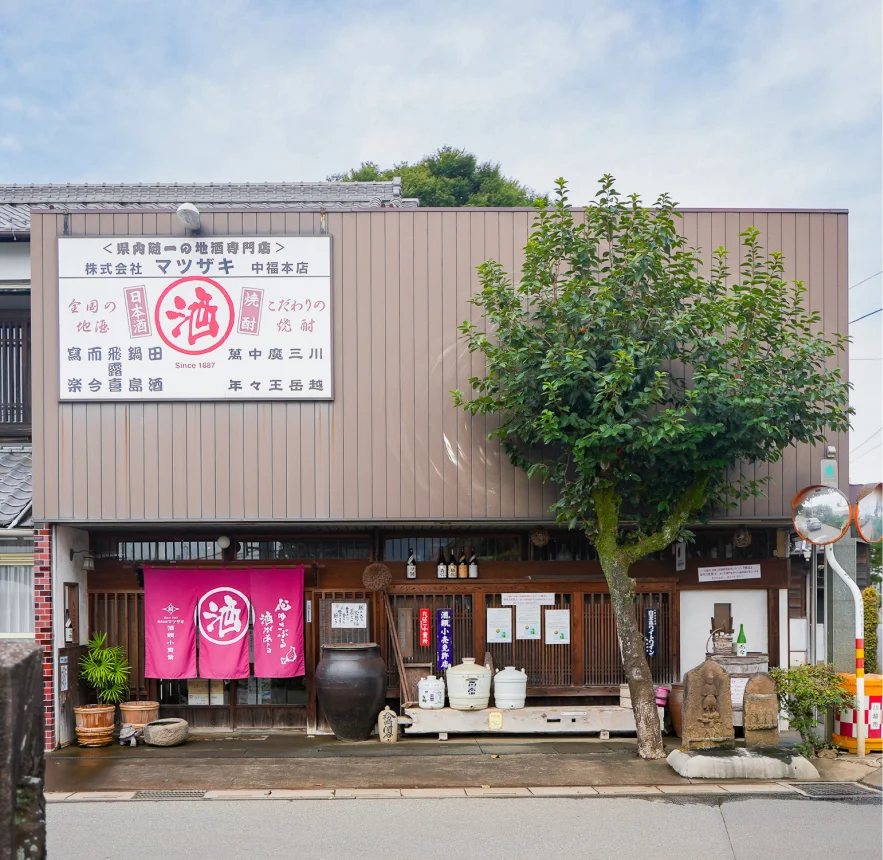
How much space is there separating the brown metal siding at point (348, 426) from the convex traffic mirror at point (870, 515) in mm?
1179

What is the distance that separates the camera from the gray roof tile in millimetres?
12961

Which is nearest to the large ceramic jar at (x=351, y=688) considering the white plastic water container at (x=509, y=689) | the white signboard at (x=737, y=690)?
the white plastic water container at (x=509, y=689)

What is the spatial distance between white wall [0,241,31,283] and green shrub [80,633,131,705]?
219 inches

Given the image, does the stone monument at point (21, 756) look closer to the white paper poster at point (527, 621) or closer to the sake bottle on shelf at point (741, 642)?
the white paper poster at point (527, 621)

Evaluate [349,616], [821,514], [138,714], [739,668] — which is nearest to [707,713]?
[739,668]

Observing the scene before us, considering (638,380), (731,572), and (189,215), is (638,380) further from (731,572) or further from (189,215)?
(189,215)

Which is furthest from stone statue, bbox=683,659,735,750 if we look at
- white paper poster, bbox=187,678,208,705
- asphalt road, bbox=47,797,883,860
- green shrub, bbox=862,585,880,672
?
green shrub, bbox=862,585,880,672

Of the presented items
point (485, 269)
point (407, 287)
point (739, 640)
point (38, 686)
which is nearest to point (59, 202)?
point (407, 287)

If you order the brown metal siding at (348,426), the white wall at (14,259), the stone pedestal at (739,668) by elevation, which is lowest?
the stone pedestal at (739,668)

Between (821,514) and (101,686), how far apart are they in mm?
9940

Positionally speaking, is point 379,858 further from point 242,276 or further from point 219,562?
point 242,276

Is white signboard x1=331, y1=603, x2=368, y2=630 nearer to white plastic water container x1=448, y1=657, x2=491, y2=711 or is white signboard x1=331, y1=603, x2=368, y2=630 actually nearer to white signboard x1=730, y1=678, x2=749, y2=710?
white plastic water container x1=448, y1=657, x2=491, y2=711

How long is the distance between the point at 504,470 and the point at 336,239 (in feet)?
12.8

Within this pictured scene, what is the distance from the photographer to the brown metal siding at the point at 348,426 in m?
12.6
